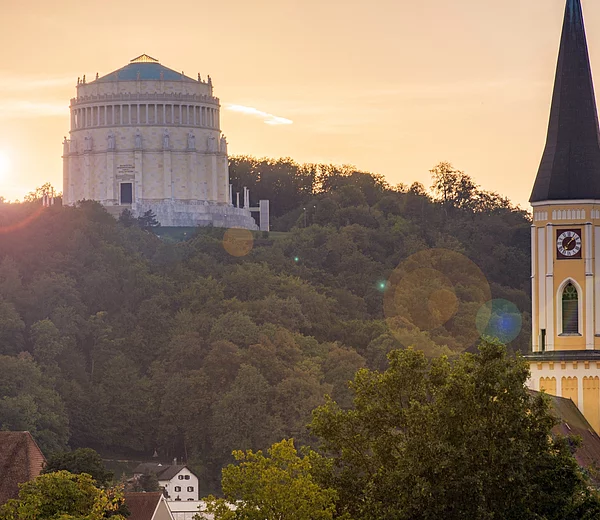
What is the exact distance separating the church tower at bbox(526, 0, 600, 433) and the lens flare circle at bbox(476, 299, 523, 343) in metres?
68.2

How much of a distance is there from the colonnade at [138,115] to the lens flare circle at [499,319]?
142 ft

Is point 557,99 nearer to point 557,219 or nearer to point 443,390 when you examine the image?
point 557,219

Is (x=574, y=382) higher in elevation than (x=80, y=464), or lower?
higher

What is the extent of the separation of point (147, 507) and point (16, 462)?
1323 centimetres

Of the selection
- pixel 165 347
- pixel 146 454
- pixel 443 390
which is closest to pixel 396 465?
pixel 443 390

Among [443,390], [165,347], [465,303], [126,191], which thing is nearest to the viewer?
[443,390]

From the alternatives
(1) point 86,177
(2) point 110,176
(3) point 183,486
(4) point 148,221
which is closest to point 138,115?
(2) point 110,176

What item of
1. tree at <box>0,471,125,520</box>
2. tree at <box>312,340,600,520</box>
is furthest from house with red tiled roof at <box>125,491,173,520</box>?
tree at <box>312,340,600,520</box>

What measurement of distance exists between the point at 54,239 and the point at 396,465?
11875 cm

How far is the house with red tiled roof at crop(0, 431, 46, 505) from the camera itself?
67.0 m

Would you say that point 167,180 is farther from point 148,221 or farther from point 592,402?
point 592,402

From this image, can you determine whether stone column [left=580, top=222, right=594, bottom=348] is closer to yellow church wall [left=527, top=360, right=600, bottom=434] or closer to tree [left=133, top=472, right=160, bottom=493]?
yellow church wall [left=527, top=360, right=600, bottom=434]

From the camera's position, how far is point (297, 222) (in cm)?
18850

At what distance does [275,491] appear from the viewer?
53156mm
